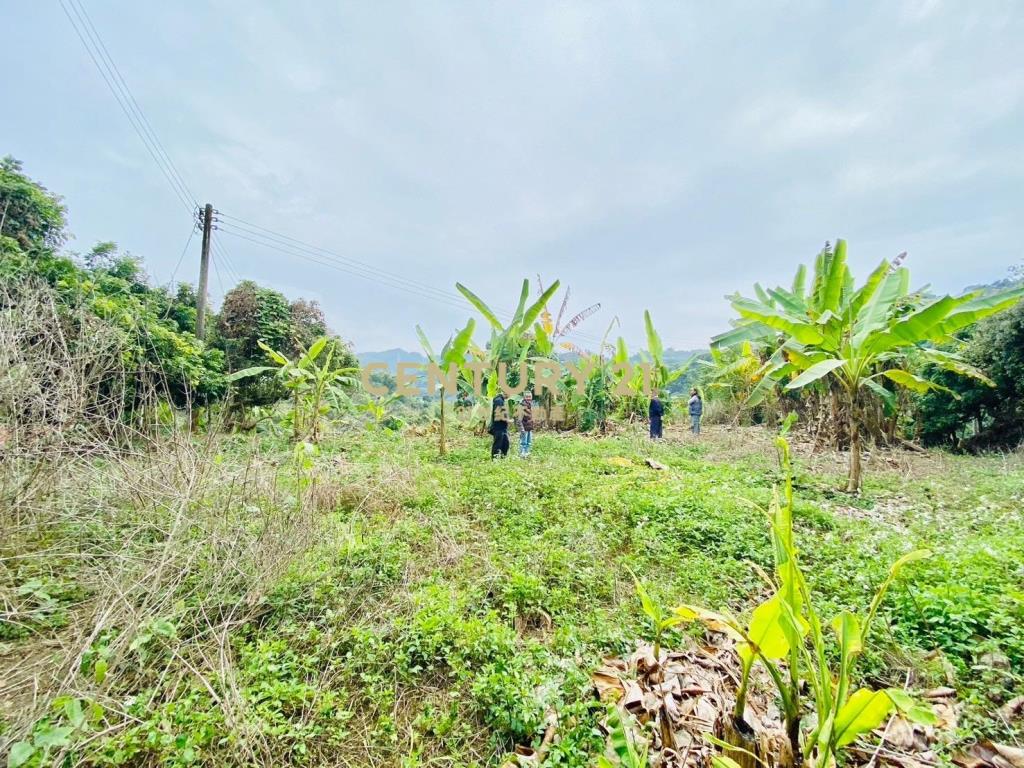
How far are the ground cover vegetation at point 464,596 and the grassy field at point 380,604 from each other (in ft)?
0.05

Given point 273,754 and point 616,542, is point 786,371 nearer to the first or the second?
point 616,542

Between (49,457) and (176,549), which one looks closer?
(176,549)

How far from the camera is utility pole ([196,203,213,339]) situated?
9172mm

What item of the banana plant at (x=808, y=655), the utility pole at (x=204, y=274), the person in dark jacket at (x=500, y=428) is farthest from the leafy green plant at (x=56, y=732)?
the utility pole at (x=204, y=274)

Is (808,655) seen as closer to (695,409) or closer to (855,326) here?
(855,326)

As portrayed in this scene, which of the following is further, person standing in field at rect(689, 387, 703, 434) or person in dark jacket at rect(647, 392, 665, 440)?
person standing in field at rect(689, 387, 703, 434)

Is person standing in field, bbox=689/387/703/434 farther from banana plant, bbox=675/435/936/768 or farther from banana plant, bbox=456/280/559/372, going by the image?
banana plant, bbox=675/435/936/768

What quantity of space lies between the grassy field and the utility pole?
25.2 ft

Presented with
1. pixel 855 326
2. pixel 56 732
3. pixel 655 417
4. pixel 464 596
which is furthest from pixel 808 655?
pixel 655 417

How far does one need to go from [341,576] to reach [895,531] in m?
4.33

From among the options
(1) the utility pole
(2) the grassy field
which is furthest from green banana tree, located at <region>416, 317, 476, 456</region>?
(1) the utility pole

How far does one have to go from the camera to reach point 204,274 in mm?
9555

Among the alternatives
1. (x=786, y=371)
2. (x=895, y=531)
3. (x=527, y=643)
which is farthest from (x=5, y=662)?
(x=786, y=371)

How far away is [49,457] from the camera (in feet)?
7.93
